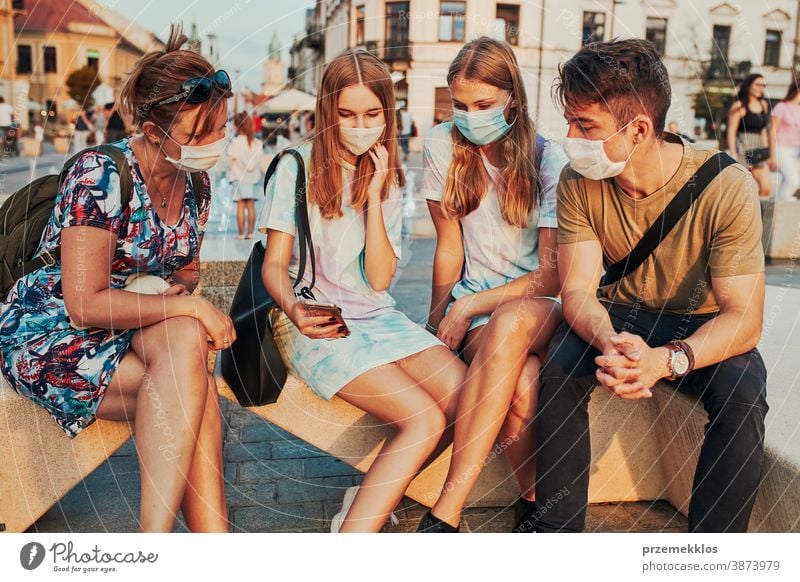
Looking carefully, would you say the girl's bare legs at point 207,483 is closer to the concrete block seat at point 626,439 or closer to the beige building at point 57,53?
the concrete block seat at point 626,439

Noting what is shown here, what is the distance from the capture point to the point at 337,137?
311 cm

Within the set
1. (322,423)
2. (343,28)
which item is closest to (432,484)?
(322,423)

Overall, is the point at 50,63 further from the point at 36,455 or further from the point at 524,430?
the point at 524,430

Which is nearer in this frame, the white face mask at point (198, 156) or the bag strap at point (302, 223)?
the white face mask at point (198, 156)

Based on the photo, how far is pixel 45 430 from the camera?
289 cm

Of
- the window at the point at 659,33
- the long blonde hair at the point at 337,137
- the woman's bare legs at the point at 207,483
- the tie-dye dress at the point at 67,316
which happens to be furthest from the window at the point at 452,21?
the window at the point at 659,33

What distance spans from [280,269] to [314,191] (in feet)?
1.03

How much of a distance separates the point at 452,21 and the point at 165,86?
1.59 m

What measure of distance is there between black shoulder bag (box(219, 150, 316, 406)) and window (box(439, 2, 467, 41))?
102cm

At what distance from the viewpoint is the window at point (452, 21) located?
364 cm

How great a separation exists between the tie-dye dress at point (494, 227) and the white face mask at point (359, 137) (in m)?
0.32

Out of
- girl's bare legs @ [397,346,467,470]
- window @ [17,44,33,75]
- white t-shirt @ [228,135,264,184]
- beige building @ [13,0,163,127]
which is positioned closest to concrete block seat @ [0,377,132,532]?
girl's bare legs @ [397,346,467,470]

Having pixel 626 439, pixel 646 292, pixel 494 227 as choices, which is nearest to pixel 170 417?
pixel 494 227
